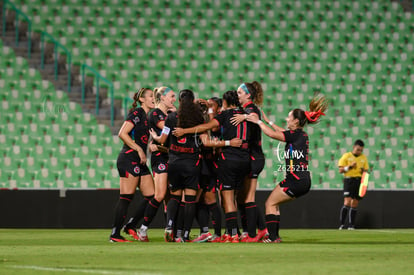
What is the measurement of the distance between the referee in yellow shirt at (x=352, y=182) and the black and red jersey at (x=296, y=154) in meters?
5.98

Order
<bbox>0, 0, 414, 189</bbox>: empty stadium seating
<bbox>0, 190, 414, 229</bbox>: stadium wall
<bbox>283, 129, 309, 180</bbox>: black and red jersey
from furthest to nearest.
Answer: <bbox>0, 0, 414, 189</bbox>: empty stadium seating < <bbox>0, 190, 414, 229</bbox>: stadium wall < <bbox>283, 129, 309, 180</bbox>: black and red jersey

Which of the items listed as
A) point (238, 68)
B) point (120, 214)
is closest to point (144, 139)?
point (120, 214)

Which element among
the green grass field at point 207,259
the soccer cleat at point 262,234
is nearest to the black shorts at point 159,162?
the green grass field at point 207,259

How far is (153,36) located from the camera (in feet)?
64.0

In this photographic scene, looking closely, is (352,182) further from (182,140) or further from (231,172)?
(182,140)

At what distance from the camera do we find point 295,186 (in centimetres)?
955

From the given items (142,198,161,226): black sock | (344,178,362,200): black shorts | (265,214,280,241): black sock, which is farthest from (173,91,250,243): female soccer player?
(344,178,362,200): black shorts

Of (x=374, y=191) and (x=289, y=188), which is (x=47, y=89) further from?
(x=289, y=188)

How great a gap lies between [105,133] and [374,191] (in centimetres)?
615

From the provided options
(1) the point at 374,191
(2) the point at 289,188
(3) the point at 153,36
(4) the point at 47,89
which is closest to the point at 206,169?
(2) the point at 289,188

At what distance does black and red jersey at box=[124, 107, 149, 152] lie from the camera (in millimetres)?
9836

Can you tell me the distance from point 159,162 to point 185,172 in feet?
2.18

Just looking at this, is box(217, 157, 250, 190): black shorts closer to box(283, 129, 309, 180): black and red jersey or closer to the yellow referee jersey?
box(283, 129, 309, 180): black and red jersey

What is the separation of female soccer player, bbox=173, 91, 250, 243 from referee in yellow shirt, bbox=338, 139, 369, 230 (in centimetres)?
611
